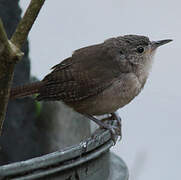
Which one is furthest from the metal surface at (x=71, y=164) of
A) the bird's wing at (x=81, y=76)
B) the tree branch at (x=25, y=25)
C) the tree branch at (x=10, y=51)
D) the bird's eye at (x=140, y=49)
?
the bird's eye at (x=140, y=49)

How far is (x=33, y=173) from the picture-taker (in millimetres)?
1373

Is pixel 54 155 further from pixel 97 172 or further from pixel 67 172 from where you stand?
pixel 97 172

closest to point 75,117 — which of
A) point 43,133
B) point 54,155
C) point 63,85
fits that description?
point 43,133

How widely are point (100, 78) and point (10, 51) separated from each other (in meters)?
1.17

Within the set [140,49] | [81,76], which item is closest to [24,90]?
[81,76]

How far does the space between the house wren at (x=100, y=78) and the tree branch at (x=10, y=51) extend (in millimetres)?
967

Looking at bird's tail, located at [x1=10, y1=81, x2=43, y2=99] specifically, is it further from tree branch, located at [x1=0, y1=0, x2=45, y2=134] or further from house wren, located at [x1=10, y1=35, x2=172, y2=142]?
tree branch, located at [x1=0, y1=0, x2=45, y2=134]

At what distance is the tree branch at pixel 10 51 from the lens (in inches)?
48.4

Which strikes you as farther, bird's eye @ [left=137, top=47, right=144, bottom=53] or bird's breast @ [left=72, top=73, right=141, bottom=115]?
bird's eye @ [left=137, top=47, right=144, bottom=53]

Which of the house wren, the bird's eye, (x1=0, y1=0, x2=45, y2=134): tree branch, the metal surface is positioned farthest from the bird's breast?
(x1=0, y1=0, x2=45, y2=134): tree branch

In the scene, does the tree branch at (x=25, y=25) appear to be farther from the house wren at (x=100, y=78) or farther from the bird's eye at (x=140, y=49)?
the bird's eye at (x=140, y=49)

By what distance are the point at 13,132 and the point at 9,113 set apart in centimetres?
14

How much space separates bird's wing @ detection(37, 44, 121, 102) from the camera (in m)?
2.32

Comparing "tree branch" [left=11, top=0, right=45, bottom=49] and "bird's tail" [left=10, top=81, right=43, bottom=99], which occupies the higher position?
"tree branch" [left=11, top=0, right=45, bottom=49]
